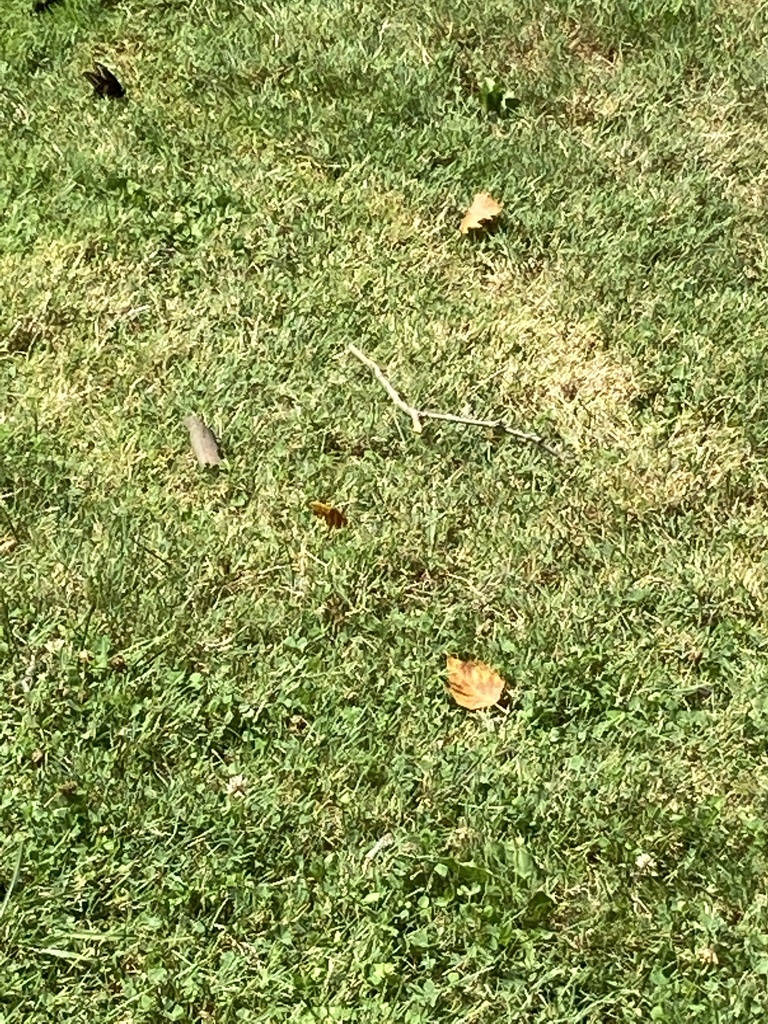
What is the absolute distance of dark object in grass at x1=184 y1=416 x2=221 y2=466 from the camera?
10.3 ft

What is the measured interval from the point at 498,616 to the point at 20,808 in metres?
1.11

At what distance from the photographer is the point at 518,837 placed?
102 inches

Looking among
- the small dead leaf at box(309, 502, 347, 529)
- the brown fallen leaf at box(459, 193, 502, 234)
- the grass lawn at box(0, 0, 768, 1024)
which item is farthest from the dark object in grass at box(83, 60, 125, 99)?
the small dead leaf at box(309, 502, 347, 529)

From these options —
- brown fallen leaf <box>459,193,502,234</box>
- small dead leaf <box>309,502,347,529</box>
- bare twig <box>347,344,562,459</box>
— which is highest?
brown fallen leaf <box>459,193,502,234</box>

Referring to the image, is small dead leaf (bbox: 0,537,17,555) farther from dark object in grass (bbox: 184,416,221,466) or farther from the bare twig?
the bare twig

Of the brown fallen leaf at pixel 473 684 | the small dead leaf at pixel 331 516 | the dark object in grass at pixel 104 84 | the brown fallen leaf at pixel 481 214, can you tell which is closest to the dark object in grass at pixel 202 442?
the small dead leaf at pixel 331 516

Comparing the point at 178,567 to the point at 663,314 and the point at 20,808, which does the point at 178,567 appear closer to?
the point at 20,808

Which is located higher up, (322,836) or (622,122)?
(622,122)

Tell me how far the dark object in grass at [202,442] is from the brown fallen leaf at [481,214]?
110cm

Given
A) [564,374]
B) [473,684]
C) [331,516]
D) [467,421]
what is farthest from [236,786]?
[564,374]

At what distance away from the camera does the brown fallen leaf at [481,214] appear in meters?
3.82

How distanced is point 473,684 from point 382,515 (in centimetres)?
50

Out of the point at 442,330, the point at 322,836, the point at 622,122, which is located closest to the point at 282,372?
the point at 442,330

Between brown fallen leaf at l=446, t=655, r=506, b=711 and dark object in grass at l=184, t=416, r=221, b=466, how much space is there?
30.4 inches
